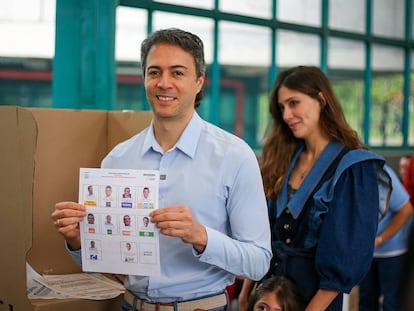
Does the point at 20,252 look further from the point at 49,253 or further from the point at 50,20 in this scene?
the point at 50,20

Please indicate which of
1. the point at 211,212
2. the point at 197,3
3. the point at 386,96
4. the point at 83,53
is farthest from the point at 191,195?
the point at 386,96

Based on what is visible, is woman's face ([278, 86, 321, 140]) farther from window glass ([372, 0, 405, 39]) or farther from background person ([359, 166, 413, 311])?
window glass ([372, 0, 405, 39])

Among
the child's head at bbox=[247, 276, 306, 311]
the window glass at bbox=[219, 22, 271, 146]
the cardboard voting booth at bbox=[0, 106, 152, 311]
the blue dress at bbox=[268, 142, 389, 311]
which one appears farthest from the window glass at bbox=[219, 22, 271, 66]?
the child's head at bbox=[247, 276, 306, 311]

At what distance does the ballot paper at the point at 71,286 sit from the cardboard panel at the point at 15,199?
11 cm

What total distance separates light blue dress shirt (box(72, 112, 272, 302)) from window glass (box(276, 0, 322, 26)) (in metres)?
4.04

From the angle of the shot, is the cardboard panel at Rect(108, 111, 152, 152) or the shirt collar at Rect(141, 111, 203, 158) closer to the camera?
the shirt collar at Rect(141, 111, 203, 158)

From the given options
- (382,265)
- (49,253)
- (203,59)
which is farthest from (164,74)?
(382,265)

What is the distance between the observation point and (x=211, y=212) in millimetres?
1470

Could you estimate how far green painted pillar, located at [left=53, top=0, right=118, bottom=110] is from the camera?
3.47m

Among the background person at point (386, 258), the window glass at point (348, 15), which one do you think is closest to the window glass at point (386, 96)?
the window glass at point (348, 15)

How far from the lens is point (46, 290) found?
5.69ft

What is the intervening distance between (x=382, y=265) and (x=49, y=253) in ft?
7.53

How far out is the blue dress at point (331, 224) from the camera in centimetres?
183

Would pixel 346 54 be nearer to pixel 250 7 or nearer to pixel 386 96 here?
pixel 386 96
